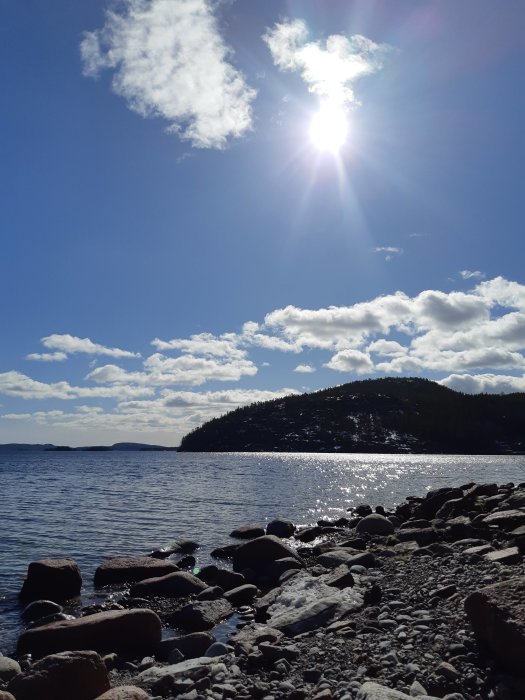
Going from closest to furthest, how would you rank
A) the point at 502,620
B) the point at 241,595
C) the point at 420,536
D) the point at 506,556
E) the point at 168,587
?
the point at 502,620 < the point at 506,556 < the point at 241,595 < the point at 168,587 < the point at 420,536

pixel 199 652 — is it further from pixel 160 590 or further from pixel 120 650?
pixel 160 590

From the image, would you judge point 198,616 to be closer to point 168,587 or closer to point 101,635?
point 101,635

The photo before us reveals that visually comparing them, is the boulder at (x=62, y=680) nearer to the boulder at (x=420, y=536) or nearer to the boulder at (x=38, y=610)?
the boulder at (x=38, y=610)

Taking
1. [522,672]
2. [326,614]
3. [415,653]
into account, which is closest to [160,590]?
[326,614]

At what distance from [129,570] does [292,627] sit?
8.34 m

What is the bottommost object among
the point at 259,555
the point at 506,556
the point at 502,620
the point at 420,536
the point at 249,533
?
the point at 249,533

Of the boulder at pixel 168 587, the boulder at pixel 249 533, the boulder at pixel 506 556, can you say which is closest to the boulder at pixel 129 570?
the boulder at pixel 168 587

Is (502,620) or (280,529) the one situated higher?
(502,620)

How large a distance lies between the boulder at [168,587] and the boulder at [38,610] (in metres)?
2.38

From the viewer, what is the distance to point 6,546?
80.7 feet

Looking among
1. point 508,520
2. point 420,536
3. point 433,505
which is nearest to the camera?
point 508,520

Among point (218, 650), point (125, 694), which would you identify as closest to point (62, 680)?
point (125, 694)

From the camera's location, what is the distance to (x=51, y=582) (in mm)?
16734

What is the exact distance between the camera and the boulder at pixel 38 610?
14945 mm
